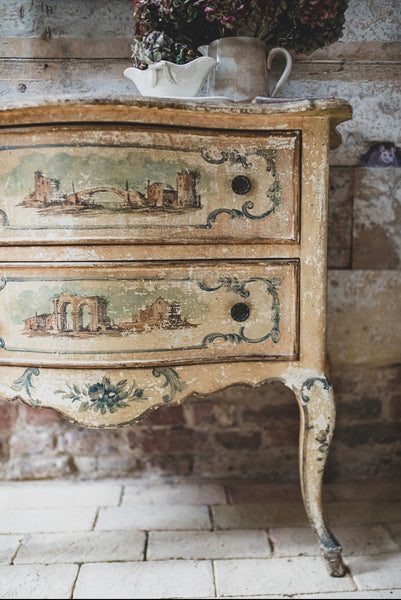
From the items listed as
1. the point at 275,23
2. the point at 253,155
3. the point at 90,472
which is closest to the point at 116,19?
the point at 275,23

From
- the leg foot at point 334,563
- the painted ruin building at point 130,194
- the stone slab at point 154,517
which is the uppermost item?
the painted ruin building at point 130,194

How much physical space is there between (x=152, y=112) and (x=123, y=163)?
0.12 meters

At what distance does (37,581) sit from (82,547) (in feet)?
0.54

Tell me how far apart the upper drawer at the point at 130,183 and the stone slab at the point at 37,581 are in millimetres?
823

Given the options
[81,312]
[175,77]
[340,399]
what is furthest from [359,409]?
[175,77]

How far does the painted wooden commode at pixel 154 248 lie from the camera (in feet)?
3.38

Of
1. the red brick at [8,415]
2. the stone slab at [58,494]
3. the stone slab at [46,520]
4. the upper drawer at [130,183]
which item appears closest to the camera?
the upper drawer at [130,183]

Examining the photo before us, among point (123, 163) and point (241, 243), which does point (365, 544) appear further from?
point (123, 163)

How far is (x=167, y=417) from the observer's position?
1.73m

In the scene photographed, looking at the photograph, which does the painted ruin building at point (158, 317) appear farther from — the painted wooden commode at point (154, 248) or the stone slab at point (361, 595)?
the stone slab at point (361, 595)

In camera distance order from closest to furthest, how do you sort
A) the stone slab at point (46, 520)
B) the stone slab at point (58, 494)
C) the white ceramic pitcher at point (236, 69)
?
1. the white ceramic pitcher at point (236, 69)
2. the stone slab at point (46, 520)
3. the stone slab at point (58, 494)

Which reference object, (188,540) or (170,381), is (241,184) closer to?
(170,381)

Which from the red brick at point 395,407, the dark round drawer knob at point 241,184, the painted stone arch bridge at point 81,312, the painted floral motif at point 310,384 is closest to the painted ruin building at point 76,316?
the painted stone arch bridge at point 81,312

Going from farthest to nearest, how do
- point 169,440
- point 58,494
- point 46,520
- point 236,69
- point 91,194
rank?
point 169,440 → point 58,494 → point 46,520 → point 236,69 → point 91,194
